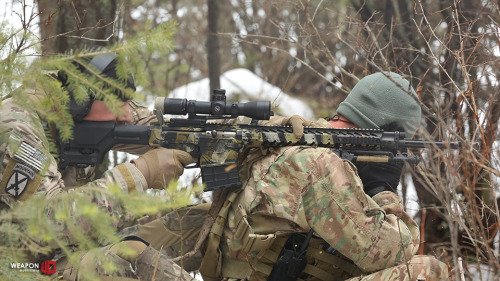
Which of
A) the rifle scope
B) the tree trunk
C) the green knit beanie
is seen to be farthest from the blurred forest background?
the rifle scope

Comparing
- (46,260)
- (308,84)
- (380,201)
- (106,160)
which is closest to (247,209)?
(380,201)

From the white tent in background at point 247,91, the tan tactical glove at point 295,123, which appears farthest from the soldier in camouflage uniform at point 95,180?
the white tent in background at point 247,91

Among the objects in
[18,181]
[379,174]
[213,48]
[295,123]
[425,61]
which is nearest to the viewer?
[18,181]

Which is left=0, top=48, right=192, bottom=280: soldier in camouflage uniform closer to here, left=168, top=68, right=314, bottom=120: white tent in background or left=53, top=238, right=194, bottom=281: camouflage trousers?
left=53, top=238, right=194, bottom=281: camouflage trousers

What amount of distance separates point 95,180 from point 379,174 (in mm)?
1852

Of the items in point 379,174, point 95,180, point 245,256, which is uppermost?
point 95,180

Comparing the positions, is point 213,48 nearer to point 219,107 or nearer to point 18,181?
point 219,107

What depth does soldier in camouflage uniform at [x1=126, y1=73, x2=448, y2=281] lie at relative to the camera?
3.34 meters

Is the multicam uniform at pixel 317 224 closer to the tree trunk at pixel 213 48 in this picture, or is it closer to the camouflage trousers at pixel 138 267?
the camouflage trousers at pixel 138 267

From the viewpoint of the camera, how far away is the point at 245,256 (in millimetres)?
3557

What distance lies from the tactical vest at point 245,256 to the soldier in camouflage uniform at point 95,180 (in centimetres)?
33

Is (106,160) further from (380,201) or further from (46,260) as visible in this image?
(380,201)

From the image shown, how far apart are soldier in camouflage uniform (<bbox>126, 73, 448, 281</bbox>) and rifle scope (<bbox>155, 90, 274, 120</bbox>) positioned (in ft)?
0.82

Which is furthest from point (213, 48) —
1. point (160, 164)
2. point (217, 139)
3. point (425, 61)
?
point (160, 164)
